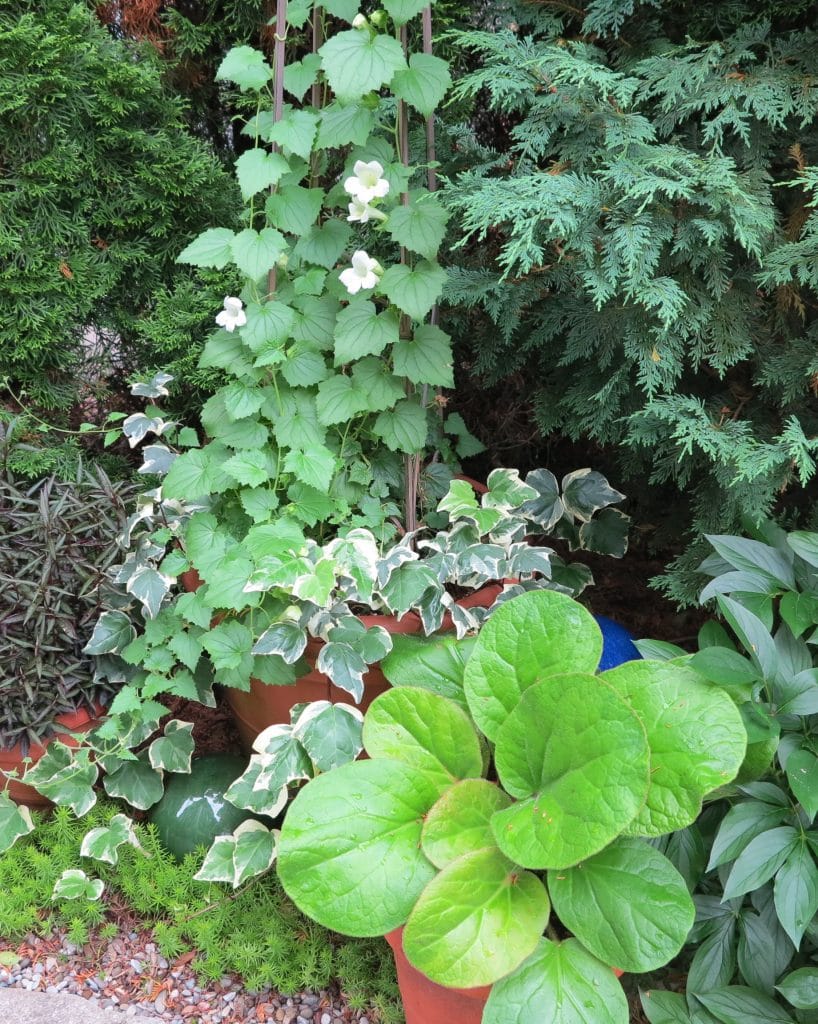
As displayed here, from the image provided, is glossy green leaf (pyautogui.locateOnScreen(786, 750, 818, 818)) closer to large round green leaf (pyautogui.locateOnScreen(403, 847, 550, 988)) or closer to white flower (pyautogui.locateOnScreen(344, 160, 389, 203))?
large round green leaf (pyautogui.locateOnScreen(403, 847, 550, 988))

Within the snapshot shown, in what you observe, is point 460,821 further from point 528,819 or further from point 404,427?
point 404,427

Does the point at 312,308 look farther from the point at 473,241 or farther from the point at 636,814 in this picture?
the point at 636,814

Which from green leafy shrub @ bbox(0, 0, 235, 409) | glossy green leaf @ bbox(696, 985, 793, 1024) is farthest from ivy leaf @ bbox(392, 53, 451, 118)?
glossy green leaf @ bbox(696, 985, 793, 1024)

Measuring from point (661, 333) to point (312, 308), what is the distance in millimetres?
688

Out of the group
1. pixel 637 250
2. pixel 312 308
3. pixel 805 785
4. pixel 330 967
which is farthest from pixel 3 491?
pixel 805 785

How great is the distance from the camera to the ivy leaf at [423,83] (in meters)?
1.45

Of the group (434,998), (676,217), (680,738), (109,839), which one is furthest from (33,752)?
(676,217)

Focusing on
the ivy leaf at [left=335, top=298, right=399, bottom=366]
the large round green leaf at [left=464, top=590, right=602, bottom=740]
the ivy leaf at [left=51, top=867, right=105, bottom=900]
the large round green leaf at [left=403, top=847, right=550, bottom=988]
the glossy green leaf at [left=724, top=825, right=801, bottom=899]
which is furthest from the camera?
the ivy leaf at [left=51, top=867, right=105, bottom=900]

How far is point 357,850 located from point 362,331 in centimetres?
92

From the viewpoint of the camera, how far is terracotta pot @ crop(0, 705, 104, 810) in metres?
1.83

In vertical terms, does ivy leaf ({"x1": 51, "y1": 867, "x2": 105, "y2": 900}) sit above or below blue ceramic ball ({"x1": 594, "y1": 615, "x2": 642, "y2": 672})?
below

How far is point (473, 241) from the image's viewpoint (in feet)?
6.57

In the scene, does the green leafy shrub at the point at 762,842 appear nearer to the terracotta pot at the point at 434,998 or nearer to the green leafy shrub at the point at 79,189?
the terracotta pot at the point at 434,998

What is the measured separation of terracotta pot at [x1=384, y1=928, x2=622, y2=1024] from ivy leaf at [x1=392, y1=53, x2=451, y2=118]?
4.54 feet
